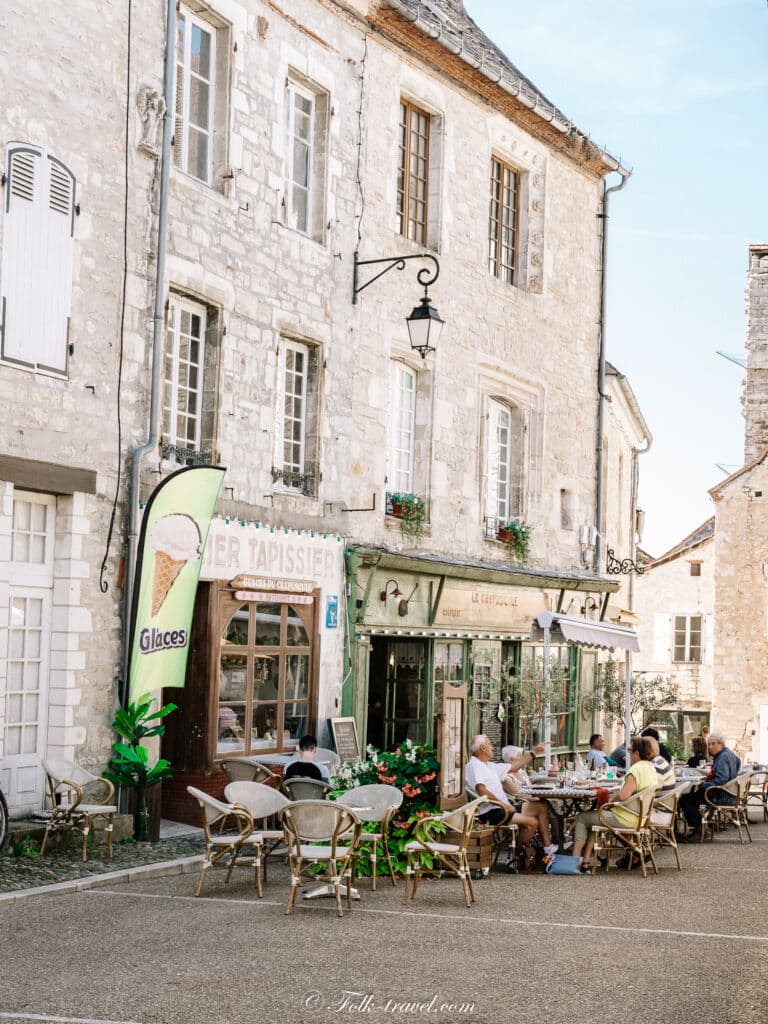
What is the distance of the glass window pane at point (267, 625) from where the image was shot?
13930mm

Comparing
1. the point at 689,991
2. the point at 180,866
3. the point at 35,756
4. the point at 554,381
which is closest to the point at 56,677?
the point at 35,756

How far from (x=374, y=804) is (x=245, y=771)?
7.52 feet

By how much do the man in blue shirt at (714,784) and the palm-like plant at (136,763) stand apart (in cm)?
574

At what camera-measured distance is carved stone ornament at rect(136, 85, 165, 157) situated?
1227cm

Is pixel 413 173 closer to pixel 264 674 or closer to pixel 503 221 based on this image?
pixel 503 221

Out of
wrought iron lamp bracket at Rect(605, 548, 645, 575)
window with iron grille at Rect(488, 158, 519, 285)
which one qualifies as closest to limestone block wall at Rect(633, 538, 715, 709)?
wrought iron lamp bracket at Rect(605, 548, 645, 575)

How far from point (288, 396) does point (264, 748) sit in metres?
3.51

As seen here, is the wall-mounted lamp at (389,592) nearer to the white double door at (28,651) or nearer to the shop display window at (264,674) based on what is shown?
the shop display window at (264,674)

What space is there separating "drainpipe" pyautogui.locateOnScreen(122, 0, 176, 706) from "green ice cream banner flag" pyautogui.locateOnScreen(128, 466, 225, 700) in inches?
6.6

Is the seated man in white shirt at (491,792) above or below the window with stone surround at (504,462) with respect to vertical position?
below

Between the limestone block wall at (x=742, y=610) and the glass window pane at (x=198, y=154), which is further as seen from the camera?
the limestone block wall at (x=742, y=610)

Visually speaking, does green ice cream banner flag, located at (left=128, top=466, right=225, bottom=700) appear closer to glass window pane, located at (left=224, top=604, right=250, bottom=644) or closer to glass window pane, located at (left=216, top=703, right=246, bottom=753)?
glass window pane, located at (left=224, top=604, right=250, bottom=644)

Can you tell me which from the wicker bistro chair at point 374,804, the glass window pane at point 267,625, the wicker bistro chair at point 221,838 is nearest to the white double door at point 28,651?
the wicker bistro chair at point 221,838

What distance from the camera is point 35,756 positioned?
11.3 m
